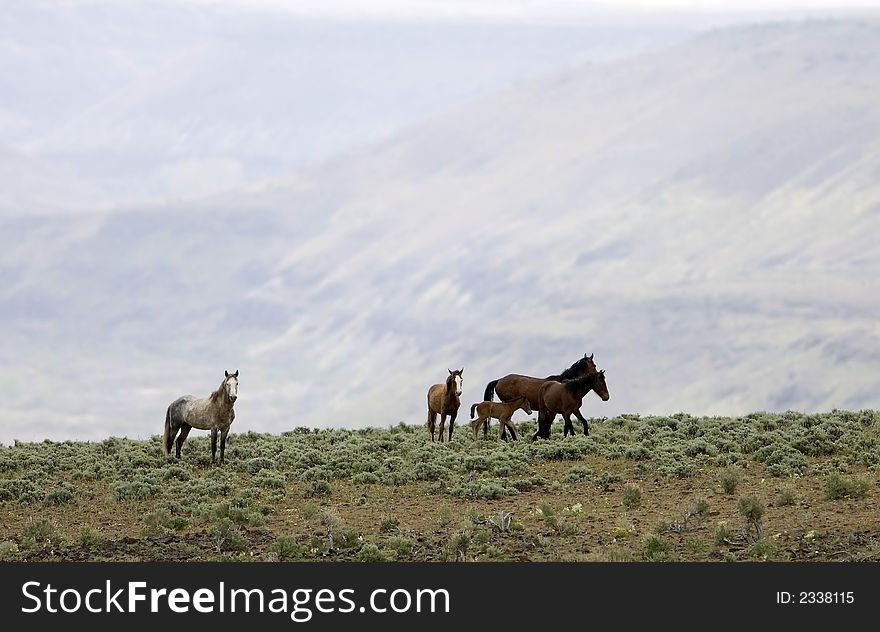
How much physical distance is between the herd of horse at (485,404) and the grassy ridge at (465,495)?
21.9 inches

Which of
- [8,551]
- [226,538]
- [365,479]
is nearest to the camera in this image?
[8,551]

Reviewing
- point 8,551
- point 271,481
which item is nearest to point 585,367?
point 271,481

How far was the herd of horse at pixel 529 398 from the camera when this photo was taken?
103 feet

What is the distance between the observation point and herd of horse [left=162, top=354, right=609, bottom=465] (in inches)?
1181

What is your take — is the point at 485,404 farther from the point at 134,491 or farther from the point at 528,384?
the point at 134,491

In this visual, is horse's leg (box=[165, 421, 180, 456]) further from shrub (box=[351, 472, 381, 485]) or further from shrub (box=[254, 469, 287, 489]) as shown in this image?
shrub (box=[351, 472, 381, 485])

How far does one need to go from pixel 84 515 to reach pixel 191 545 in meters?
3.79

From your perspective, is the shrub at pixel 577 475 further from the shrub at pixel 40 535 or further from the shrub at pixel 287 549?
the shrub at pixel 40 535

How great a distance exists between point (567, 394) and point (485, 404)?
2.01m

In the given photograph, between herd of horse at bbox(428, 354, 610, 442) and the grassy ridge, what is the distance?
568mm

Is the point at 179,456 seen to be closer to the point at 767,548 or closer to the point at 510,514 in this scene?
the point at 510,514

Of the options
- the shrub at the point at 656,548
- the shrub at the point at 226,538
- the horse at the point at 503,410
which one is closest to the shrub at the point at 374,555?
the shrub at the point at 226,538

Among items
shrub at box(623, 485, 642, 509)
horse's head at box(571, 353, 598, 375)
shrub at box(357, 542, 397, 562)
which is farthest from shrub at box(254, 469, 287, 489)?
horse's head at box(571, 353, 598, 375)

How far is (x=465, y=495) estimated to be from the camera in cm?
2592
